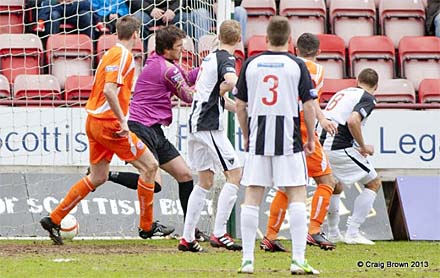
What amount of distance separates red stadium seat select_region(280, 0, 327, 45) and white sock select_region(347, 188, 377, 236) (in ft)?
15.1

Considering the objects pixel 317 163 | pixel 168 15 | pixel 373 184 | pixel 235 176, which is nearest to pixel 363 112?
pixel 317 163

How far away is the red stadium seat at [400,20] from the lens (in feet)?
53.3

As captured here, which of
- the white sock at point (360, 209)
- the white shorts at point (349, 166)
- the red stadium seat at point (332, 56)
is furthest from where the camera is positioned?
the red stadium seat at point (332, 56)

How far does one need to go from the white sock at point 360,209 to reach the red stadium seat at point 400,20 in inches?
196

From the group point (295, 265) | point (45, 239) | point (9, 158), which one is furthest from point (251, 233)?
point (9, 158)

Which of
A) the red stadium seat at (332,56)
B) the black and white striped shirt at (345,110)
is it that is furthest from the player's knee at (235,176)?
the red stadium seat at (332,56)

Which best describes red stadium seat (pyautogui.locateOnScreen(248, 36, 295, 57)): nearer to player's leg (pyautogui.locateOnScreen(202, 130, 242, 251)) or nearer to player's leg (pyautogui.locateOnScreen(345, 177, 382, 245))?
player's leg (pyautogui.locateOnScreen(345, 177, 382, 245))

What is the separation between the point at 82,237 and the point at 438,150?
4.17m

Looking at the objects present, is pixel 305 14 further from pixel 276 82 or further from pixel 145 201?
pixel 276 82

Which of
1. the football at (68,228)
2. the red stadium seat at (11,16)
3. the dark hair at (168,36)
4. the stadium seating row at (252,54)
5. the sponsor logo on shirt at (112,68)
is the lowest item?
the football at (68,228)

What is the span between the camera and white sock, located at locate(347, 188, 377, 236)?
11656 millimetres

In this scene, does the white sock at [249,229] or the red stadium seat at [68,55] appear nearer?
the white sock at [249,229]

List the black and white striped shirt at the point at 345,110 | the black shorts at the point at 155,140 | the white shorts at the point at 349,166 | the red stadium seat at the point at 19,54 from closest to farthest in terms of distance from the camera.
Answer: the black shorts at the point at 155,140
the black and white striped shirt at the point at 345,110
the white shorts at the point at 349,166
the red stadium seat at the point at 19,54

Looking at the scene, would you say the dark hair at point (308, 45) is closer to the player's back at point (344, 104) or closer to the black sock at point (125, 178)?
the player's back at point (344, 104)
